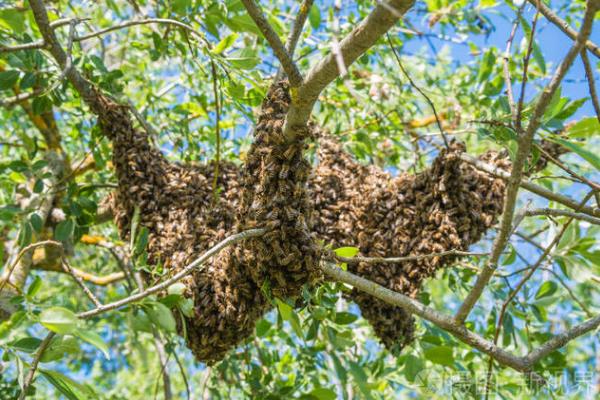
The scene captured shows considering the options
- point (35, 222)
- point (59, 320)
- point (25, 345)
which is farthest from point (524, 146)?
point (35, 222)

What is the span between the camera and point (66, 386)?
70.9 inches

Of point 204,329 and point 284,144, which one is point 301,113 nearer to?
point 284,144

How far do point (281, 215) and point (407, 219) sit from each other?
73cm

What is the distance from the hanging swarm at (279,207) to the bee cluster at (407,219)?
21.2 inches

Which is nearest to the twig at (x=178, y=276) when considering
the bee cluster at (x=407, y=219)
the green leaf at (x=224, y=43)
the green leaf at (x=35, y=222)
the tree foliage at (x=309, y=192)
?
the tree foliage at (x=309, y=192)

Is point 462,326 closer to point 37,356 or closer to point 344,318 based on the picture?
point 344,318

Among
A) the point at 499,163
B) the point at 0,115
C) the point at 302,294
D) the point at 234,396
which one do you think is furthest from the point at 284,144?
the point at 0,115

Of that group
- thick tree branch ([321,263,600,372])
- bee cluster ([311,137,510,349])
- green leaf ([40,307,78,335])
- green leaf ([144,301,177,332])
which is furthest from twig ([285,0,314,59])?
green leaf ([40,307,78,335])

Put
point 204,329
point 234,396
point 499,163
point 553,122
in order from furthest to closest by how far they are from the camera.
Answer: point 234,396 → point 499,163 → point 204,329 → point 553,122

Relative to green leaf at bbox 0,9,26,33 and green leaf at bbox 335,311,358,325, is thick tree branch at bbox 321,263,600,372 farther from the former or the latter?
green leaf at bbox 0,9,26,33

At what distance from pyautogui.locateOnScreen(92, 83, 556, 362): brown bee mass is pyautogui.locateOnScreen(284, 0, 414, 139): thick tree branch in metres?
0.08

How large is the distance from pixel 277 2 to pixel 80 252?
2775 mm

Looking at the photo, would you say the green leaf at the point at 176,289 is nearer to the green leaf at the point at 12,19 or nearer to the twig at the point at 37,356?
the twig at the point at 37,356

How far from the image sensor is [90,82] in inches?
108
